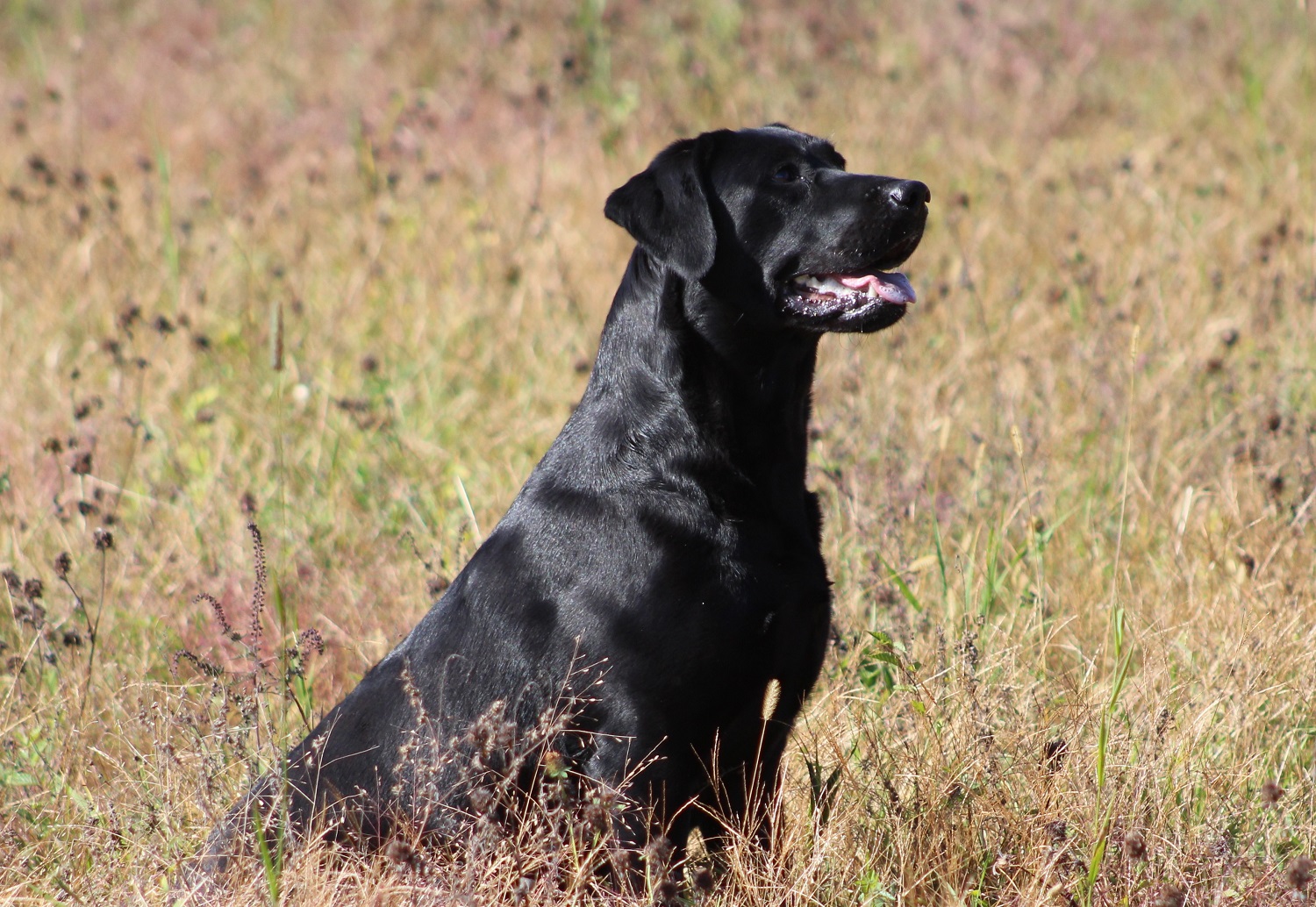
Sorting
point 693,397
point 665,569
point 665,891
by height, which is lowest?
point 665,891

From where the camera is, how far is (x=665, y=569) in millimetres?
2234

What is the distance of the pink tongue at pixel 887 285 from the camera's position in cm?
253

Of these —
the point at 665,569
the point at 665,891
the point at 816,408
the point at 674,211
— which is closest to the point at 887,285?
the point at 674,211

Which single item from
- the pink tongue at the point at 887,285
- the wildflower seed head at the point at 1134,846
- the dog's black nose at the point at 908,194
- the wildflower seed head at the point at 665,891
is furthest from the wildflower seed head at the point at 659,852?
the dog's black nose at the point at 908,194

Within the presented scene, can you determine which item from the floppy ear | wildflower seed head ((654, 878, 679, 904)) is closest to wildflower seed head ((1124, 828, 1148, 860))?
wildflower seed head ((654, 878, 679, 904))

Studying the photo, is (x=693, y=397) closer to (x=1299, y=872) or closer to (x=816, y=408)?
(x=1299, y=872)

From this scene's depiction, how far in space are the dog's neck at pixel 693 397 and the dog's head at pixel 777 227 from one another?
64 mm

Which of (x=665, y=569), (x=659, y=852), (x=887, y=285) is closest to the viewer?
(x=659, y=852)

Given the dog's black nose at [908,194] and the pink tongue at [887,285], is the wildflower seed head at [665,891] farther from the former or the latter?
the dog's black nose at [908,194]

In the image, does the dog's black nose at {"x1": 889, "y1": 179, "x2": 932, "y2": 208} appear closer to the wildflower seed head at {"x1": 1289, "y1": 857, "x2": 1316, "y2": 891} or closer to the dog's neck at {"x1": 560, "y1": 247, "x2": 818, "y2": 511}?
the dog's neck at {"x1": 560, "y1": 247, "x2": 818, "y2": 511}

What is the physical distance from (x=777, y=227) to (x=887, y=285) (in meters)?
0.26

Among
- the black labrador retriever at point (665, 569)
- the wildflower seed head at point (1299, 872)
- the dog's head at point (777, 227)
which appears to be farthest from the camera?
the dog's head at point (777, 227)

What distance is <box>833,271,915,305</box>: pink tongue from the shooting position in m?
2.53

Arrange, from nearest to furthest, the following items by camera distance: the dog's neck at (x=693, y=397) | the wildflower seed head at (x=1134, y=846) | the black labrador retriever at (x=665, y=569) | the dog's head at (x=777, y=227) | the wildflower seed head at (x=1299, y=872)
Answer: the wildflower seed head at (x=1299, y=872) → the wildflower seed head at (x=1134, y=846) → the black labrador retriever at (x=665, y=569) → the dog's neck at (x=693, y=397) → the dog's head at (x=777, y=227)
